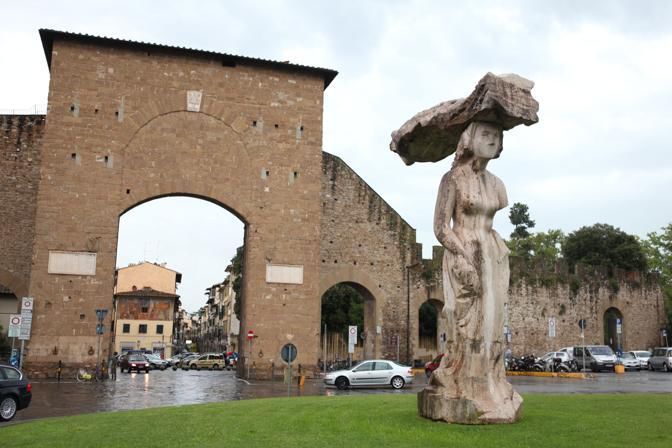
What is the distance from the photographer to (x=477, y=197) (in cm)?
842

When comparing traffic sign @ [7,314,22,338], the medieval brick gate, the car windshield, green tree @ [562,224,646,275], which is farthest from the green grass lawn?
green tree @ [562,224,646,275]

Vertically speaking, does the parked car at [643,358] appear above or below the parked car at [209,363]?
above

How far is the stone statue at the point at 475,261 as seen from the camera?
7797 mm

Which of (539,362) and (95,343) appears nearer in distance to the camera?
(95,343)

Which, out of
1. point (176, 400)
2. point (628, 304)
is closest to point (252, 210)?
point (176, 400)

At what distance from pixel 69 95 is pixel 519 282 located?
2460cm

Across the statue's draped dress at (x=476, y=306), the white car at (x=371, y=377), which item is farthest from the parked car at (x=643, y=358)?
the statue's draped dress at (x=476, y=306)

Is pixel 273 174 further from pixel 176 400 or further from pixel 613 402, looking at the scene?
pixel 613 402

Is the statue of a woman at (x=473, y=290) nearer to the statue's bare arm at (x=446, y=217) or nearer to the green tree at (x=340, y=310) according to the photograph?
the statue's bare arm at (x=446, y=217)

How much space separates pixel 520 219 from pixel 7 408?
7078 cm

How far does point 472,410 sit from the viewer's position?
25.0 feet

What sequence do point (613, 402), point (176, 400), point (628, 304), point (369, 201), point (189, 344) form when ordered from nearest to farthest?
1. point (613, 402)
2. point (176, 400)
3. point (369, 201)
4. point (628, 304)
5. point (189, 344)

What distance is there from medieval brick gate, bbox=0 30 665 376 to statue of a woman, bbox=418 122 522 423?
56.7 ft

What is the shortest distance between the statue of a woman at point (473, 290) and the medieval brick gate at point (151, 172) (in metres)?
17.3
